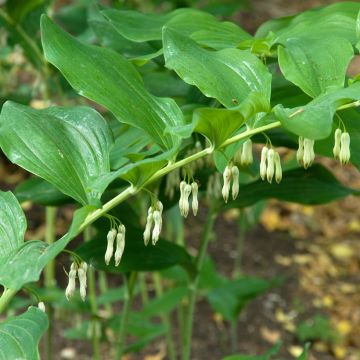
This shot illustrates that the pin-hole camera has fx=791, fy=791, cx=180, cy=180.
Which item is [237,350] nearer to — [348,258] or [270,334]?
[270,334]

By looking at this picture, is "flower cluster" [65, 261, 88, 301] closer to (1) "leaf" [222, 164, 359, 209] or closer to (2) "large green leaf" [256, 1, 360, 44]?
(2) "large green leaf" [256, 1, 360, 44]

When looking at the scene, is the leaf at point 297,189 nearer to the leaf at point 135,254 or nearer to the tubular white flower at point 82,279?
the leaf at point 135,254

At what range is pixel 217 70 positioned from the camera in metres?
0.91

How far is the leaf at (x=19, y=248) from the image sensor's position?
30.0 inches

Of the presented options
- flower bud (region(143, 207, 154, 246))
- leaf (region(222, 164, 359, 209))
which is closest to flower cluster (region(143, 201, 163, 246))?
flower bud (region(143, 207, 154, 246))

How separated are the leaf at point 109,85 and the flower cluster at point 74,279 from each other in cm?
17

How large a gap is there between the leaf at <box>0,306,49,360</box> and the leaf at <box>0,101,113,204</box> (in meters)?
0.15

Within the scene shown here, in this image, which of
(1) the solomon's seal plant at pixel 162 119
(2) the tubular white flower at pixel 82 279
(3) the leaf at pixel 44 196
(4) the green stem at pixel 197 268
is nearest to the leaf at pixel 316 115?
(1) the solomon's seal plant at pixel 162 119

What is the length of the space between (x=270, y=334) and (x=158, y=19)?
1.45 metres

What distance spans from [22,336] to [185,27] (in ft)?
1.80

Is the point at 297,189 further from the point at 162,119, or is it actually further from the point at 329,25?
the point at 162,119

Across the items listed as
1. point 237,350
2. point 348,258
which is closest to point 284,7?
point 348,258

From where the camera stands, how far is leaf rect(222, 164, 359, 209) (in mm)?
1380

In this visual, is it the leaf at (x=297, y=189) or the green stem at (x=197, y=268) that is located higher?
the leaf at (x=297, y=189)
